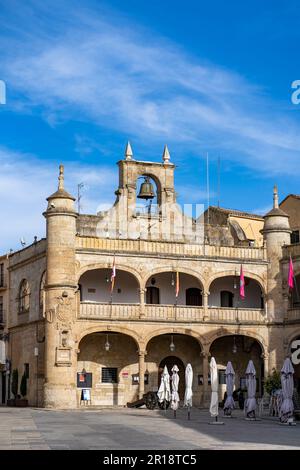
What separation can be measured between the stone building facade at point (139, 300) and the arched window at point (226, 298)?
7 centimetres

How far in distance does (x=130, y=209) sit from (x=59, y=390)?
12488mm

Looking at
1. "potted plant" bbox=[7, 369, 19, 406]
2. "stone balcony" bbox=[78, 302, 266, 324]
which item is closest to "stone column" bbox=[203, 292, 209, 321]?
"stone balcony" bbox=[78, 302, 266, 324]

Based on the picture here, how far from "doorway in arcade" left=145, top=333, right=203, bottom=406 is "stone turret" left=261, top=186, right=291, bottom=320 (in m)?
5.10

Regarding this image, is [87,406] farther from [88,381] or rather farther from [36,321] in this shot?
[36,321]

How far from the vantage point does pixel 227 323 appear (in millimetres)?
52031

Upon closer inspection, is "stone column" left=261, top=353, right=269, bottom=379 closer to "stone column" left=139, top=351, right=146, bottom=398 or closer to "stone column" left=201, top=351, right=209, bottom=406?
"stone column" left=201, top=351, right=209, bottom=406

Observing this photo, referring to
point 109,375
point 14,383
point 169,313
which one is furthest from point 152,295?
point 14,383

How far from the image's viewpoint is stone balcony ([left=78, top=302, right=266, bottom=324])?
49.3 metres

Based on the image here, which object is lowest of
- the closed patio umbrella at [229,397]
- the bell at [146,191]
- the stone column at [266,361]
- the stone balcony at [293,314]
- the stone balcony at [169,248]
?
the closed patio umbrella at [229,397]

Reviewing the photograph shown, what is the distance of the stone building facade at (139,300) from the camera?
48500mm

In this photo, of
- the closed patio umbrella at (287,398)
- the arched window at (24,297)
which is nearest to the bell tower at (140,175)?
the arched window at (24,297)

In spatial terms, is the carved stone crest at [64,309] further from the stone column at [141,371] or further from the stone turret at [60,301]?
the stone column at [141,371]

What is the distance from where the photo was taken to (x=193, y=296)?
2162 inches
